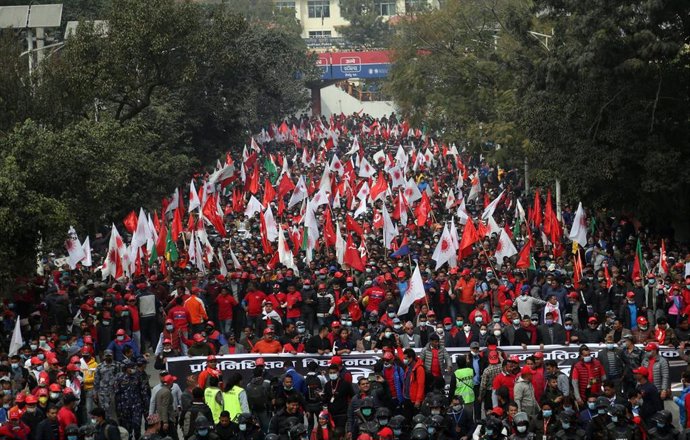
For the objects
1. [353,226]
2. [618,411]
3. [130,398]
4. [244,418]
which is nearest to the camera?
[618,411]

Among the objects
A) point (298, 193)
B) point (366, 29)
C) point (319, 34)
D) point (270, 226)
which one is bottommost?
point (319, 34)

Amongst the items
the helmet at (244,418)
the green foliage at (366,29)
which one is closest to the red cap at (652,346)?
the helmet at (244,418)

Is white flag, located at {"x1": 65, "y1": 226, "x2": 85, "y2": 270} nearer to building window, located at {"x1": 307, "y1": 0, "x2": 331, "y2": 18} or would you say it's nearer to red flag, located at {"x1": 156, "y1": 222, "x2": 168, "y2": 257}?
red flag, located at {"x1": 156, "y1": 222, "x2": 168, "y2": 257}

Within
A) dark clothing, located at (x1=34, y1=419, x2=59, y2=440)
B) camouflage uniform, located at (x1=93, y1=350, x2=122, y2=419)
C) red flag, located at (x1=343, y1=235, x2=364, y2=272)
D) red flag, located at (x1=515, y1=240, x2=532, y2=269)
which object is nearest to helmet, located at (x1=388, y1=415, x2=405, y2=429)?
dark clothing, located at (x1=34, y1=419, x2=59, y2=440)

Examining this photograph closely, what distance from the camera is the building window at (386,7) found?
382ft

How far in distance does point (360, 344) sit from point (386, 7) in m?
100.0

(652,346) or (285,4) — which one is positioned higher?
(652,346)

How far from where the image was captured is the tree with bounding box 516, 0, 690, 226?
96.3 feet

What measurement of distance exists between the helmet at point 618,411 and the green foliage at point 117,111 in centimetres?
1070

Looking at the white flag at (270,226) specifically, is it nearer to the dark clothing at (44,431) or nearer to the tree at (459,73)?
the tree at (459,73)

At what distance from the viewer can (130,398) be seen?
17.2 meters

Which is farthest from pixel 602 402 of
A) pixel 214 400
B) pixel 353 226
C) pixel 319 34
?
pixel 319 34

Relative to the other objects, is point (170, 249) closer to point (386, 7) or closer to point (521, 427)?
point (521, 427)

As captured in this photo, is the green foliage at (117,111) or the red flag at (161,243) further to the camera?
the red flag at (161,243)
